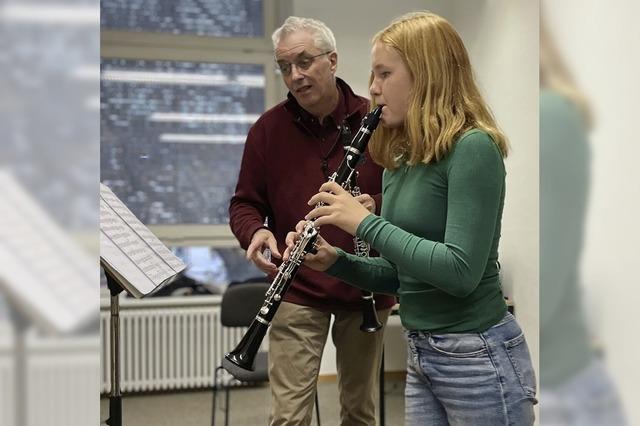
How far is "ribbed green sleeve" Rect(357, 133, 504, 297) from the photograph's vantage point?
1207 millimetres

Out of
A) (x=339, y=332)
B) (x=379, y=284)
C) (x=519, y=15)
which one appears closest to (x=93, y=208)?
(x=379, y=284)

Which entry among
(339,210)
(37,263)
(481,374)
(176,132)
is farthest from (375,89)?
(176,132)

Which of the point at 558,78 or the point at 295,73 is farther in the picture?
the point at 295,73

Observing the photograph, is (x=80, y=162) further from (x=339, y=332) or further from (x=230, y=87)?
(x=230, y=87)

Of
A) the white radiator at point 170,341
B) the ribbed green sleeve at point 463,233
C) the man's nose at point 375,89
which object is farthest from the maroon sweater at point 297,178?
the white radiator at point 170,341

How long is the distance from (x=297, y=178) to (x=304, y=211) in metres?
0.11

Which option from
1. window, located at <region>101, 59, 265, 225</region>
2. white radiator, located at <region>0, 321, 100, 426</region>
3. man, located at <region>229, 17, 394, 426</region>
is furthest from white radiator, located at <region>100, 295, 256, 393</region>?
white radiator, located at <region>0, 321, 100, 426</region>

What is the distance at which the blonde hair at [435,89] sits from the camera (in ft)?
4.19

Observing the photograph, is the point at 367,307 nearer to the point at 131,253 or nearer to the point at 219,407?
the point at 131,253

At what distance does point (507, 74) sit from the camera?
4211mm

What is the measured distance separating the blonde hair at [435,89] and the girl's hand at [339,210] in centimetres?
15

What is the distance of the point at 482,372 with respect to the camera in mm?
1256

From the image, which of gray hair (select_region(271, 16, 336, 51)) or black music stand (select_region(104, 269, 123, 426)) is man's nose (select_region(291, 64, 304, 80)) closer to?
gray hair (select_region(271, 16, 336, 51))

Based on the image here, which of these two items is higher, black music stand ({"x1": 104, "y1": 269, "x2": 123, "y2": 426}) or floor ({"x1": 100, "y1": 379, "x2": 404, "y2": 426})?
black music stand ({"x1": 104, "y1": 269, "x2": 123, "y2": 426})
